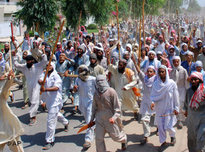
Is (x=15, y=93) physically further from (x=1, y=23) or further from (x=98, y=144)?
(x=1, y=23)

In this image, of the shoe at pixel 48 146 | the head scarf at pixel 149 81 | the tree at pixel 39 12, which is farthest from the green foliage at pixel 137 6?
the shoe at pixel 48 146

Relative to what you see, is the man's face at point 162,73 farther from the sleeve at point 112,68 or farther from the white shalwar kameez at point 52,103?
the white shalwar kameez at point 52,103

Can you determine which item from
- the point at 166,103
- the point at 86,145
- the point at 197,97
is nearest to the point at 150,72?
the point at 166,103

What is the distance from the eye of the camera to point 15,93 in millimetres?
9672

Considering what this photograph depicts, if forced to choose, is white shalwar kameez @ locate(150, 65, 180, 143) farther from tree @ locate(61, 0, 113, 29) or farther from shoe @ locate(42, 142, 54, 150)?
tree @ locate(61, 0, 113, 29)

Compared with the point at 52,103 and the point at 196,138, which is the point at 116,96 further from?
the point at 52,103

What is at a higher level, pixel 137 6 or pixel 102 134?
pixel 137 6

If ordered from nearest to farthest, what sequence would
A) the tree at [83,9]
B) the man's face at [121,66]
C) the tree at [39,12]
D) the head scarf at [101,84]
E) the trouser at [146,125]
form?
the head scarf at [101,84]
the trouser at [146,125]
the man's face at [121,66]
the tree at [39,12]
the tree at [83,9]

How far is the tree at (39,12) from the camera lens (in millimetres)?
12055

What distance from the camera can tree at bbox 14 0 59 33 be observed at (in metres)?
12.1

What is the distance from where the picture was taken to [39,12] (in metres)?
12.1

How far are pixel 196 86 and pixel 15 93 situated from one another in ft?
23.1

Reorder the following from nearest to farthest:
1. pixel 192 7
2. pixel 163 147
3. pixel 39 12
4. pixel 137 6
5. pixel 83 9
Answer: pixel 163 147, pixel 39 12, pixel 83 9, pixel 137 6, pixel 192 7

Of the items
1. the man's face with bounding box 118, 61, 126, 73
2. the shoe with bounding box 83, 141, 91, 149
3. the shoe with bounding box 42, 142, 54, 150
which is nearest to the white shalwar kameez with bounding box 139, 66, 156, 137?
the man's face with bounding box 118, 61, 126, 73
